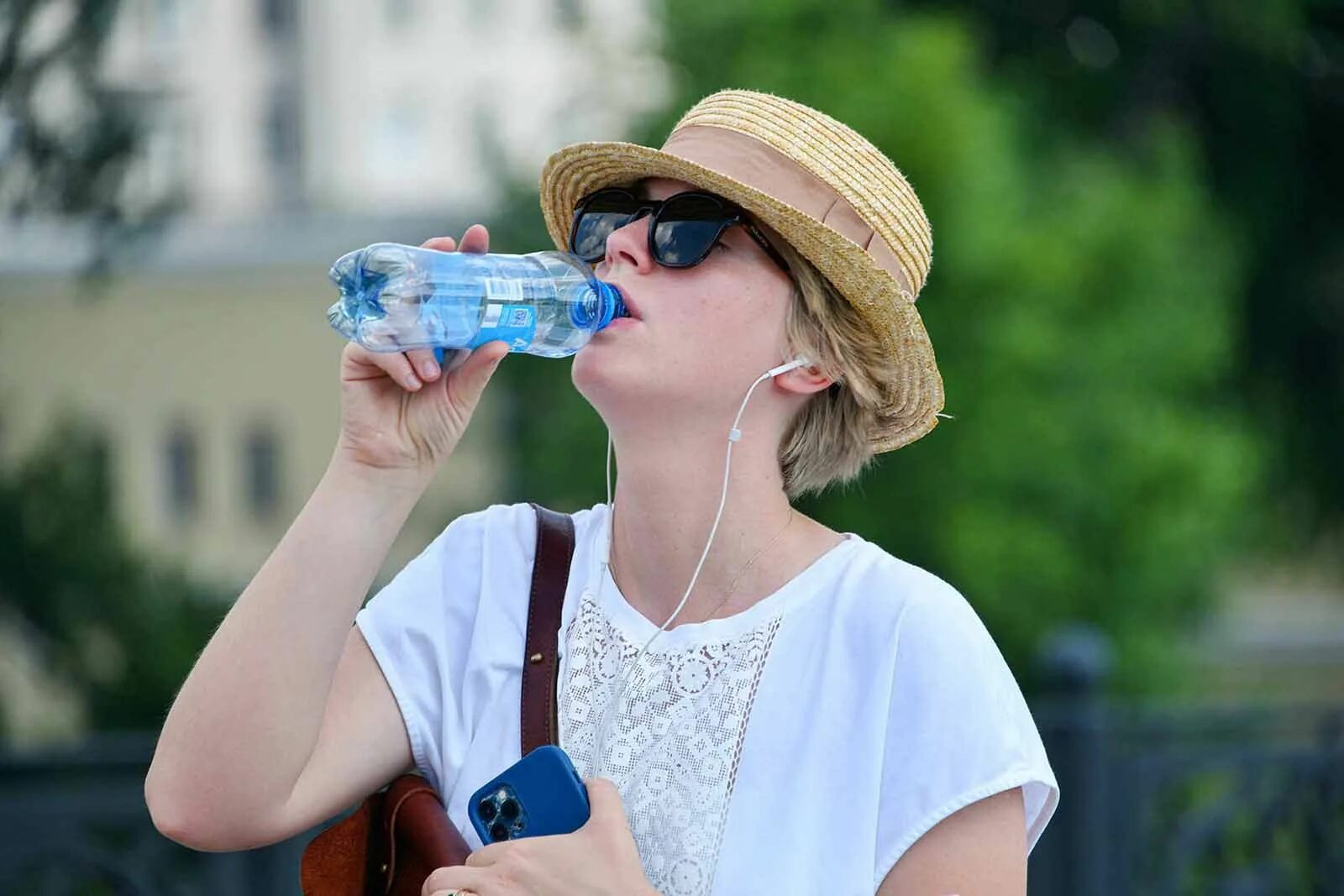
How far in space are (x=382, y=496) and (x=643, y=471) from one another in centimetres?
31

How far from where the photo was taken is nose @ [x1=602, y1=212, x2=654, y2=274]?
2.01 metres

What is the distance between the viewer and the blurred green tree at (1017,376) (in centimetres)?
923

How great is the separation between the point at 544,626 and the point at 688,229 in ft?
1.70

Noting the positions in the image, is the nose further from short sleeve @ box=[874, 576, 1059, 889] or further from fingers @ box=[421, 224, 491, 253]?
short sleeve @ box=[874, 576, 1059, 889]

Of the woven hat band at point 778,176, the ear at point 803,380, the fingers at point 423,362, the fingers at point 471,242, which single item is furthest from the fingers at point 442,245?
the ear at point 803,380

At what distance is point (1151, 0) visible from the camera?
49.4 ft

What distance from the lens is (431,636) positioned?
6.82 ft

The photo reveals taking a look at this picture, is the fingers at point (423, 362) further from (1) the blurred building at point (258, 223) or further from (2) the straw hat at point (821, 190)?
(1) the blurred building at point (258, 223)

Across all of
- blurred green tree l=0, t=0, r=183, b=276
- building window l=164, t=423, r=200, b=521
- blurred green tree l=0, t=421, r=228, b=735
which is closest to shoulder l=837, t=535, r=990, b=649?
blurred green tree l=0, t=0, r=183, b=276

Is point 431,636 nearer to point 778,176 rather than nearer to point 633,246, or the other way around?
point 633,246

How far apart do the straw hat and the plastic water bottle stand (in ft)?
0.64

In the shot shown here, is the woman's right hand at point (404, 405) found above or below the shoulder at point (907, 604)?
above

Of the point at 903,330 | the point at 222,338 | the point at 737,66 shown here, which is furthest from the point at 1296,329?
the point at 222,338

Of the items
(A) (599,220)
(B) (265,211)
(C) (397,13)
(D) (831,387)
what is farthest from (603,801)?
(C) (397,13)
